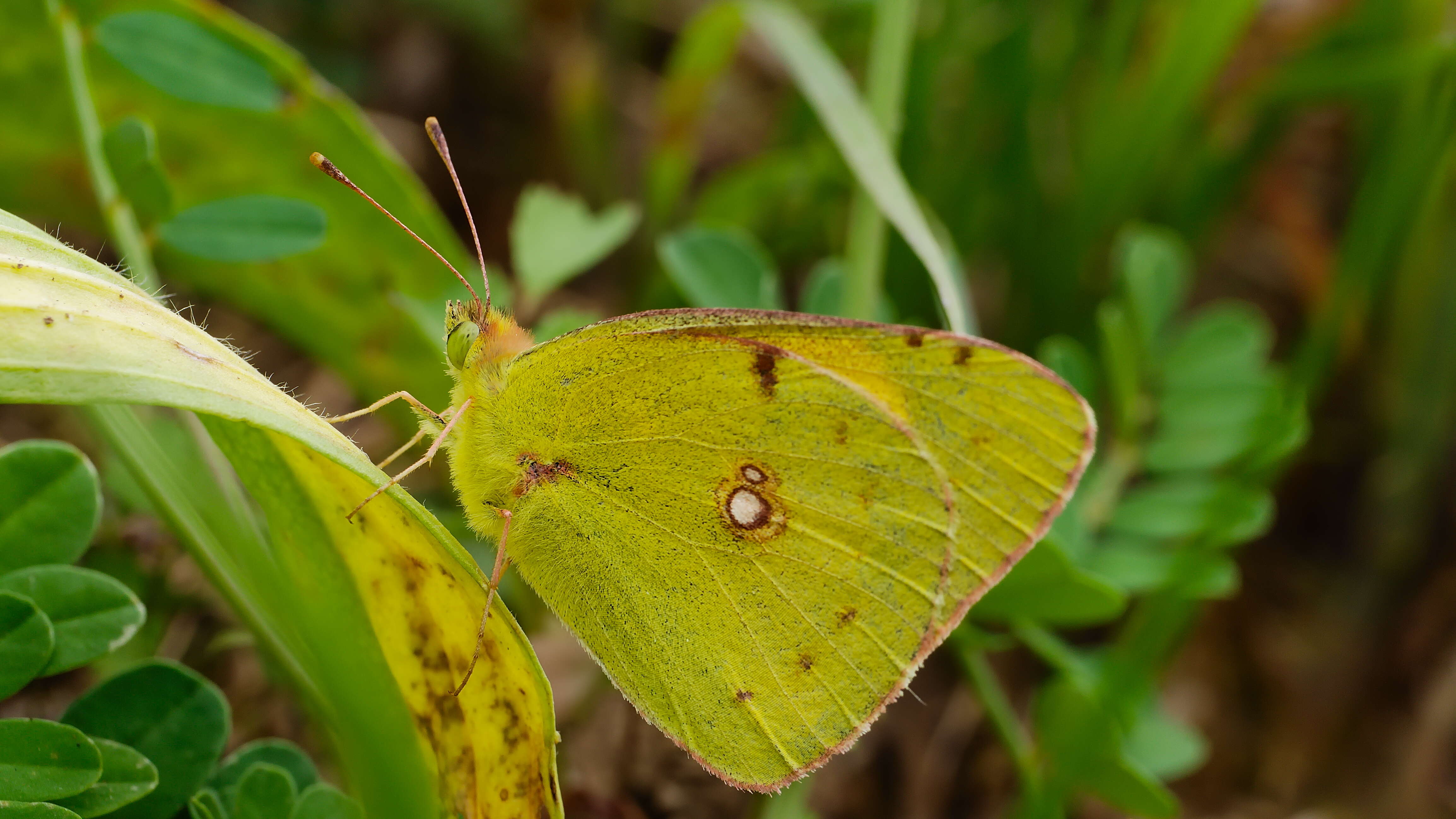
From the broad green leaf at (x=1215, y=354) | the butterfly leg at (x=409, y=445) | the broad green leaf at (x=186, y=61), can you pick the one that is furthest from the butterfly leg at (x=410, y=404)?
the broad green leaf at (x=1215, y=354)

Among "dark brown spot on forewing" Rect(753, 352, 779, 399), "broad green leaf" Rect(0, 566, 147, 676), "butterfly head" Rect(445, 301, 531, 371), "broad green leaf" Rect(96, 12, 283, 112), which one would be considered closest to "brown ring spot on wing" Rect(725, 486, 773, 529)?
"dark brown spot on forewing" Rect(753, 352, 779, 399)

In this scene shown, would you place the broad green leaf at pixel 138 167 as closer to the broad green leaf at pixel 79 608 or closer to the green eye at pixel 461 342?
the green eye at pixel 461 342

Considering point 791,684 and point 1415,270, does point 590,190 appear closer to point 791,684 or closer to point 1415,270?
point 791,684

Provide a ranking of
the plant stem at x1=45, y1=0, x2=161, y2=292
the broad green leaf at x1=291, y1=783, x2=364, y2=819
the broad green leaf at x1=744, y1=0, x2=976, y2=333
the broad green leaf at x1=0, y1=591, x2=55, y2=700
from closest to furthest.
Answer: the broad green leaf at x1=0, y1=591, x2=55, y2=700 < the broad green leaf at x1=291, y1=783, x2=364, y2=819 < the plant stem at x1=45, y1=0, x2=161, y2=292 < the broad green leaf at x1=744, y1=0, x2=976, y2=333

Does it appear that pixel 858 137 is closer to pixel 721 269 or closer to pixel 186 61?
pixel 721 269

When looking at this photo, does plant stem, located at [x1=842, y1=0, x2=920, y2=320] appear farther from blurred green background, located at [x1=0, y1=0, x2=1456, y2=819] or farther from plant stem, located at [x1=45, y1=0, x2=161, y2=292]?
plant stem, located at [x1=45, y1=0, x2=161, y2=292]

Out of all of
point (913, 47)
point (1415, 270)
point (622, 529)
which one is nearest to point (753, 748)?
point (622, 529)
